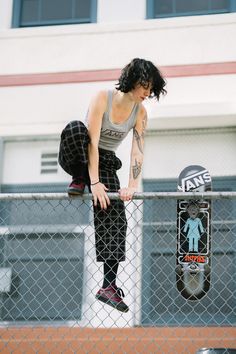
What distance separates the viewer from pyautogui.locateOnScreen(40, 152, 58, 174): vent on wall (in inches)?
268

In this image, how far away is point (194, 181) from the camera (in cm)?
504

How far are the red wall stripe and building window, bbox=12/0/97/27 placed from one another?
28.6 inches

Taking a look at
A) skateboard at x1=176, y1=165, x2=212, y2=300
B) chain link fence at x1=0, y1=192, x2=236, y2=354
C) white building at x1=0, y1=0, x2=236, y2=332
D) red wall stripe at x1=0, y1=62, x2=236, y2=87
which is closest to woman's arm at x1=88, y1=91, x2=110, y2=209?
skateboard at x1=176, y1=165, x2=212, y2=300

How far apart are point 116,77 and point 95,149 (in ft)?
11.1

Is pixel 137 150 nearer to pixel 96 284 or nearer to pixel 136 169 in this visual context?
pixel 136 169

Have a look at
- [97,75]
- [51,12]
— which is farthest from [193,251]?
[51,12]

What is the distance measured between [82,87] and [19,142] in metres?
0.90

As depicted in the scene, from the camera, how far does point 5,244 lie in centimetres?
635

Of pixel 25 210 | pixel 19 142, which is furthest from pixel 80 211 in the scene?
pixel 19 142

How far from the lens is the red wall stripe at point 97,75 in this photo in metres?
6.69

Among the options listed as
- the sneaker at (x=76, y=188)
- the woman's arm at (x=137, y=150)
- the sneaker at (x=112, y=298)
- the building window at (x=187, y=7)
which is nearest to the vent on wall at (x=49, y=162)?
the building window at (x=187, y=7)

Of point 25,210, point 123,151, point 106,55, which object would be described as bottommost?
point 25,210

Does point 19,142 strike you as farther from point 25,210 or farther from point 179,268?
point 179,268

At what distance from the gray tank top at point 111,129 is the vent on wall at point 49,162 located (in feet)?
10.2
